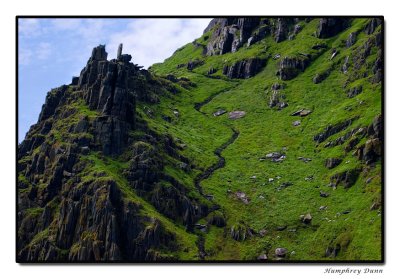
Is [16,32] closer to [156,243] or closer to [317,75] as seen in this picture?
[156,243]

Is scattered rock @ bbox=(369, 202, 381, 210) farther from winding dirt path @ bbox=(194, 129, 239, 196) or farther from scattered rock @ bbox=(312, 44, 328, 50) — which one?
scattered rock @ bbox=(312, 44, 328, 50)

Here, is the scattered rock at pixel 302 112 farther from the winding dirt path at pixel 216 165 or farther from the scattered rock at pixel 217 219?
the scattered rock at pixel 217 219

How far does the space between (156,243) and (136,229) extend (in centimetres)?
307

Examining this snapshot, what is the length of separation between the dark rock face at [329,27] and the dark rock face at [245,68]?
16707mm

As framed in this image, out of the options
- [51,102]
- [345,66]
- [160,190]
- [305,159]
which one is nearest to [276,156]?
[305,159]

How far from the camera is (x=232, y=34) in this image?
185 meters

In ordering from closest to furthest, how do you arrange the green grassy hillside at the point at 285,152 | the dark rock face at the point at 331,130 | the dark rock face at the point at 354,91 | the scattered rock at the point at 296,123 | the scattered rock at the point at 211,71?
1. the green grassy hillside at the point at 285,152
2. the dark rock face at the point at 331,130
3. the dark rock face at the point at 354,91
4. the scattered rock at the point at 296,123
5. the scattered rock at the point at 211,71

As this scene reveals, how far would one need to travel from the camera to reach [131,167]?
9031 cm

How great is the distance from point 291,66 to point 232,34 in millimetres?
34773

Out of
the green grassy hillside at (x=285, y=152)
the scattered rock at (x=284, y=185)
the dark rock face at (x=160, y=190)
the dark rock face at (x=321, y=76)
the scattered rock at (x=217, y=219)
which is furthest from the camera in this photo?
the dark rock face at (x=321, y=76)

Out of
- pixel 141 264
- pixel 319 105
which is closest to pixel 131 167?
pixel 141 264

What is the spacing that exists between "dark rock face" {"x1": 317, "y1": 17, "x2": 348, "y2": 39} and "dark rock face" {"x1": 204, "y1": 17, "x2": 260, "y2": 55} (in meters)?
21.2

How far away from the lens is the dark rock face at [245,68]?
165 m

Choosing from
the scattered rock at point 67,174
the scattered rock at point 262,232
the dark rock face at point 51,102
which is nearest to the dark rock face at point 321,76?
the dark rock face at point 51,102
